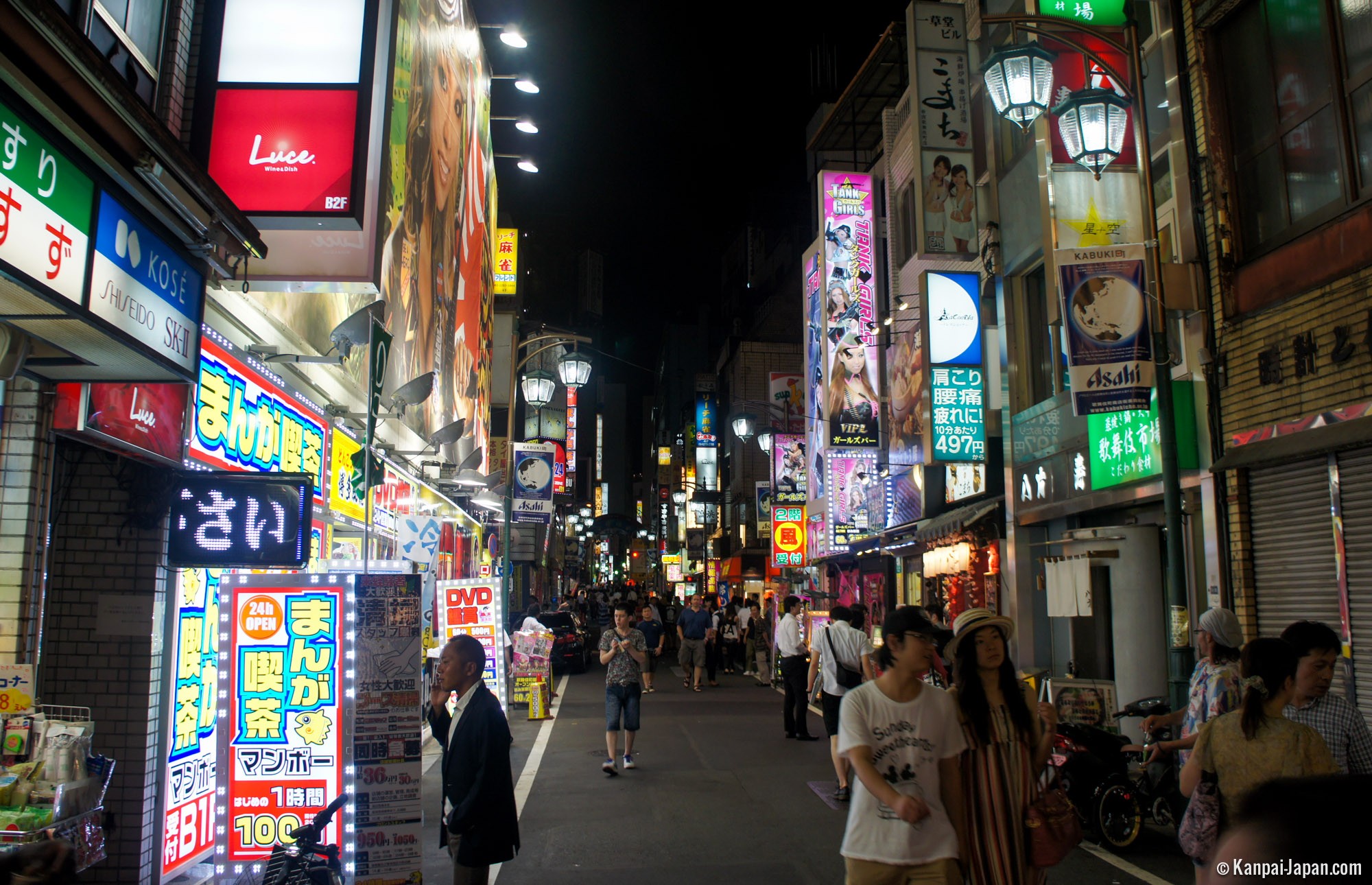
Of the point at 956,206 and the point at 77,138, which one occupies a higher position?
the point at 956,206

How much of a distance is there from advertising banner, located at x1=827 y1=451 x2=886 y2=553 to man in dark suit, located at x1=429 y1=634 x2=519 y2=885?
21681 millimetres

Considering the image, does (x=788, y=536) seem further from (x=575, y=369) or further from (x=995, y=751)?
(x=995, y=751)

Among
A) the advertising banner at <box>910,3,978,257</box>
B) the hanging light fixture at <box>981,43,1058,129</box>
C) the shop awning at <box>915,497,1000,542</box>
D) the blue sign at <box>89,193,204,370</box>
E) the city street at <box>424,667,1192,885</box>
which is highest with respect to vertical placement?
the advertising banner at <box>910,3,978,257</box>

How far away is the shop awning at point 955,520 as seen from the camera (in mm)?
16552

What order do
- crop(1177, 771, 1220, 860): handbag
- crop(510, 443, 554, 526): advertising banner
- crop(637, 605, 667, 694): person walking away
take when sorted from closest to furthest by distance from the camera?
crop(1177, 771, 1220, 860): handbag, crop(637, 605, 667, 694): person walking away, crop(510, 443, 554, 526): advertising banner

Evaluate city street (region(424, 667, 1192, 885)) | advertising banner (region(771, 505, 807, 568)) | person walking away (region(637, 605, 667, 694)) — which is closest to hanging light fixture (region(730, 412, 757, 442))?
advertising banner (region(771, 505, 807, 568))

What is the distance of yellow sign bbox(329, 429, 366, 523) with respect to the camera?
11.4 meters

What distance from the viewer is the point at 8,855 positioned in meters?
2.20

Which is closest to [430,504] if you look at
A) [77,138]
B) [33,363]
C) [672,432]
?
[33,363]

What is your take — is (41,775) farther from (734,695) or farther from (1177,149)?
(734,695)

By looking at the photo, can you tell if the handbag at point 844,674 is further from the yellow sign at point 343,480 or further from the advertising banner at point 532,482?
the advertising banner at point 532,482

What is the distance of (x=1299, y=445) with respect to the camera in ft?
29.5

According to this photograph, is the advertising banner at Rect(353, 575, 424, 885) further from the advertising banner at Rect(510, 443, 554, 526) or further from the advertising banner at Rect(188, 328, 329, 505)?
the advertising banner at Rect(510, 443, 554, 526)

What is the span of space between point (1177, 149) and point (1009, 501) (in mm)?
6947
